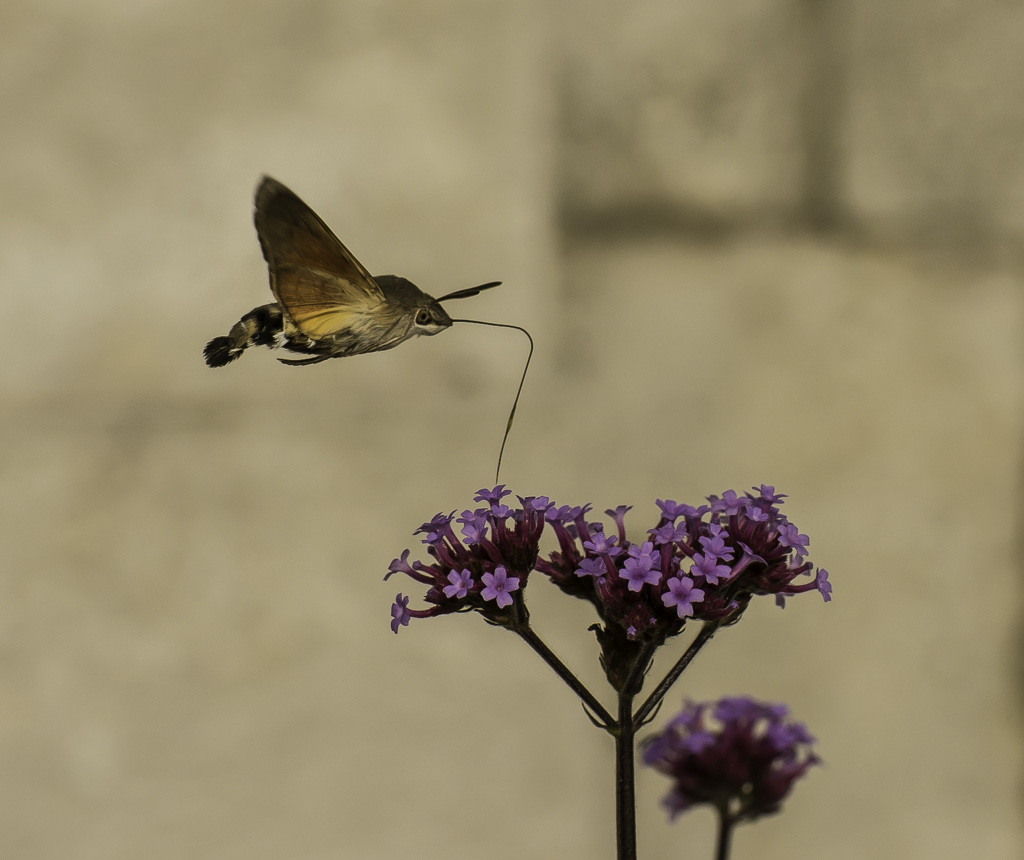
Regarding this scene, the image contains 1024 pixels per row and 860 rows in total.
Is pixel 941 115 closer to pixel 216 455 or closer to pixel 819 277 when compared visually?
pixel 819 277

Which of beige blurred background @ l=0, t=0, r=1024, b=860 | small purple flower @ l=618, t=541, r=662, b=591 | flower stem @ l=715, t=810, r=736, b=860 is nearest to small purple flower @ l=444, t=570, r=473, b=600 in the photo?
small purple flower @ l=618, t=541, r=662, b=591

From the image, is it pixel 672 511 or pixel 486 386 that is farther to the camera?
pixel 486 386

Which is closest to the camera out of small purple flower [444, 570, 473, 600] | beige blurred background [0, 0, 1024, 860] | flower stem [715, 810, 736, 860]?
flower stem [715, 810, 736, 860]

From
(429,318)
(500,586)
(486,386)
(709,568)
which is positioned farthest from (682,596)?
(486,386)

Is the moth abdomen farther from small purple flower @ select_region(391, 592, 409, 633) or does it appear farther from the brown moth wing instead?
small purple flower @ select_region(391, 592, 409, 633)

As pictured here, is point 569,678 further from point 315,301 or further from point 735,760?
point 315,301

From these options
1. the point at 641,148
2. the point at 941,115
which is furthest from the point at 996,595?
the point at 641,148
